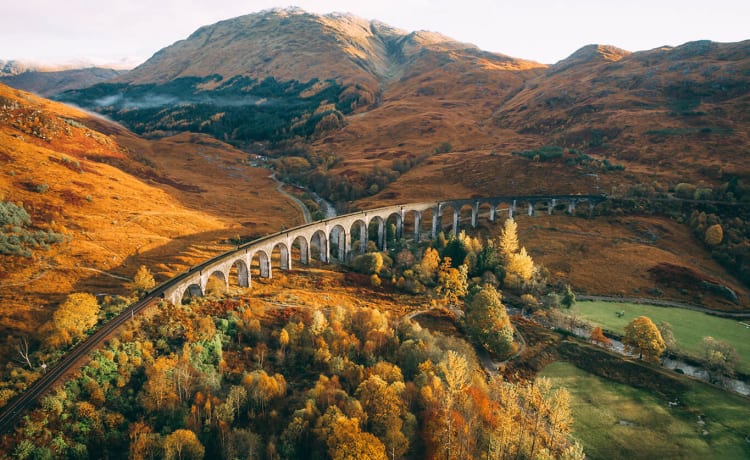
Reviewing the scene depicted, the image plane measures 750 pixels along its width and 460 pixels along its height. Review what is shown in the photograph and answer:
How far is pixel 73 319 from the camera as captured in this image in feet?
121

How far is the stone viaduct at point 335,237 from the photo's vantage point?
52.4 m

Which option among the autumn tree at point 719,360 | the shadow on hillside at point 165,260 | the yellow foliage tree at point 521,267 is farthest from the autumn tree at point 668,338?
the shadow on hillside at point 165,260

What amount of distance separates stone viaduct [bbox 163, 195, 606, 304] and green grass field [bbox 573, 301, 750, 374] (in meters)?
47.5

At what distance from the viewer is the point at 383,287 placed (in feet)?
227

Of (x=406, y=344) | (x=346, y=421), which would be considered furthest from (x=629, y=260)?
(x=346, y=421)

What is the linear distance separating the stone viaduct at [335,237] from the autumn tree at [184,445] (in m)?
21.3

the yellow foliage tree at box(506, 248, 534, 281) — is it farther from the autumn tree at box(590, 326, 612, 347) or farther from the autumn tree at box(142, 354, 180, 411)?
the autumn tree at box(142, 354, 180, 411)

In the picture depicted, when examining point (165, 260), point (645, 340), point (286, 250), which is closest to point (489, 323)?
point (645, 340)

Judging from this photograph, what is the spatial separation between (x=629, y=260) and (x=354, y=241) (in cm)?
6437

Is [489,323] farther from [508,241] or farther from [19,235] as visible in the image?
[19,235]

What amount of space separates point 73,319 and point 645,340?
2603 inches

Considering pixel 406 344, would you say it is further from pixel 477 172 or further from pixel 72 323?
pixel 477 172

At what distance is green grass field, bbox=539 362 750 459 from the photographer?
34.6m

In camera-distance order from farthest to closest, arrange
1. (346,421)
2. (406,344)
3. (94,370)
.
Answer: (406,344)
(94,370)
(346,421)
